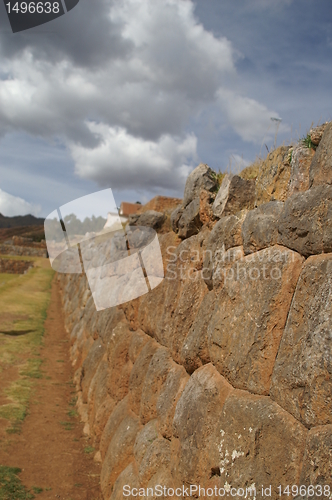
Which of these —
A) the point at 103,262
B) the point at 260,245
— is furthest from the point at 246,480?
the point at 103,262

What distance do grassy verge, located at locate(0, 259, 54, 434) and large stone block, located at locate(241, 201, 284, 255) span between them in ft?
17.7

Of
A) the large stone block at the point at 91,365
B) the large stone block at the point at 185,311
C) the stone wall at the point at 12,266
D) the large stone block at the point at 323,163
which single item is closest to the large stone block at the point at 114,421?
the large stone block at the point at 185,311

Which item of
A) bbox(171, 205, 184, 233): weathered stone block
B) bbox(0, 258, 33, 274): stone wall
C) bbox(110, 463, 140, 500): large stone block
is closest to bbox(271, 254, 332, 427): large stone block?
bbox(110, 463, 140, 500): large stone block

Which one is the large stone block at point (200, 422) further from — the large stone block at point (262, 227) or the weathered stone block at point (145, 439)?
the large stone block at point (262, 227)

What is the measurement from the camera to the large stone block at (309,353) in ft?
6.33

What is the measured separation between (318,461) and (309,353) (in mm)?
483

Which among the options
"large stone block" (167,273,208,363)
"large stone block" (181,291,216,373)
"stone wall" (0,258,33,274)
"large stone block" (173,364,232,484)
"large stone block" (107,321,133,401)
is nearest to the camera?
"large stone block" (173,364,232,484)

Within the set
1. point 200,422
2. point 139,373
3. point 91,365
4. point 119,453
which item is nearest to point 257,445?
point 200,422

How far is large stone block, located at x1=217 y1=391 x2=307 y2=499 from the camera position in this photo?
2066 mm

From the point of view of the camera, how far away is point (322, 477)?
5.91 feet

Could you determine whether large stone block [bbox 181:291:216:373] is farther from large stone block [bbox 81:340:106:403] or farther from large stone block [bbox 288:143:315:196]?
large stone block [bbox 81:340:106:403]

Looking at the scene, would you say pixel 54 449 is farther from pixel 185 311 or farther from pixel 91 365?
pixel 185 311

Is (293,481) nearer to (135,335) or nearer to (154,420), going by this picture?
(154,420)

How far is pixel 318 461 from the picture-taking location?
6.03 ft
